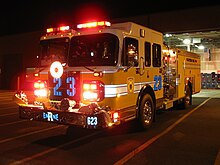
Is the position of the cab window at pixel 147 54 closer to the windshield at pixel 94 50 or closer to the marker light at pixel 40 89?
the windshield at pixel 94 50

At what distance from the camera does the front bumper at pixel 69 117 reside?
19.3 feet

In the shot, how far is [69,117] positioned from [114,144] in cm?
125

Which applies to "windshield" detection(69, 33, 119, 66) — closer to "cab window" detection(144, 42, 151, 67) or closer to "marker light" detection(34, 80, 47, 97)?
"marker light" detection(34, 80, 47, 97)

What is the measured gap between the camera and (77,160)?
5.47 m

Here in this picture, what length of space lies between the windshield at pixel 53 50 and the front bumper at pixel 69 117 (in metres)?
1.30

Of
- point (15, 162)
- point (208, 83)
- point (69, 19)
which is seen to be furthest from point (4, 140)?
point (208, 83)

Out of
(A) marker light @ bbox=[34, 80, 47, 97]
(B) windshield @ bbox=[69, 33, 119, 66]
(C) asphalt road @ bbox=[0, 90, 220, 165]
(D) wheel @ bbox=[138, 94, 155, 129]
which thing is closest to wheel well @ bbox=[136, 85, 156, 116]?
(D) wheel @ bbox=[138, 94, 155, 129]

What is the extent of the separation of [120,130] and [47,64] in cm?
271

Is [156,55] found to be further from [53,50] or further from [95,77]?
[53,50]

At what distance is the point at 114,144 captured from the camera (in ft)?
21.7

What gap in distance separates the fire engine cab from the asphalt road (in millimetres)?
570

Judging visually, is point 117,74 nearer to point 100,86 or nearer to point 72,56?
point 100,86

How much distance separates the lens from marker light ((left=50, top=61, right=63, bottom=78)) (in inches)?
262

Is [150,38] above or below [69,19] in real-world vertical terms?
below
